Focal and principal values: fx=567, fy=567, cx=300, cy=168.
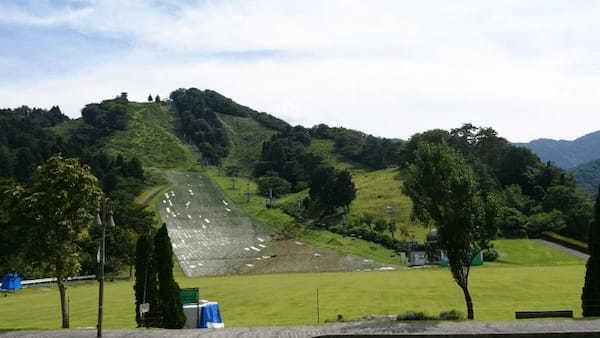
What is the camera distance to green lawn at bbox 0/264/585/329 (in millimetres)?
38125

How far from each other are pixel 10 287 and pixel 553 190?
11292cm

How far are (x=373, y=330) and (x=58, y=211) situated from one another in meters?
20.1

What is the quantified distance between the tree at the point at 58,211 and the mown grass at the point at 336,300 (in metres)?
4.43

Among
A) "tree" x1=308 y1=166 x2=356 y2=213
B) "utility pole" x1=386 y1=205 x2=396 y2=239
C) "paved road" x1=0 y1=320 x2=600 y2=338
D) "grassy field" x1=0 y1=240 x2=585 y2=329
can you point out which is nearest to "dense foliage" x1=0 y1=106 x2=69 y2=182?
"tree" x1=308 y1=166 x2=356 y2=213

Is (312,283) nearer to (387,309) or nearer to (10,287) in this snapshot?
(387,309)

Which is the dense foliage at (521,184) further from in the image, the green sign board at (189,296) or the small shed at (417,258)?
the green sign board at (189,296)

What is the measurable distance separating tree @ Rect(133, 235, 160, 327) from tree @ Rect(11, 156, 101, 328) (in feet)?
13.9

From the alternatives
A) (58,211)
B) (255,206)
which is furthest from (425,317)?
(255,206)

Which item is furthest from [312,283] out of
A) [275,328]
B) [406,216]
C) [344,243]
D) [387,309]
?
[406,216]

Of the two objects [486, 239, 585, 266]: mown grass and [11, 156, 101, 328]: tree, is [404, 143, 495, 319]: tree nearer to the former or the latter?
[11, 156, 101, 328]: tree

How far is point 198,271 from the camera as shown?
304ft

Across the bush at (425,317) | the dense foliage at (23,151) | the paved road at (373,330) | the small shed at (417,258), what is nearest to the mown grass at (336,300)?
the bush at (425,317)

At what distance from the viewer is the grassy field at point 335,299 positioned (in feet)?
125

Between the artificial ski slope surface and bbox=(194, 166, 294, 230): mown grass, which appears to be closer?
the artificial ski slope surface
